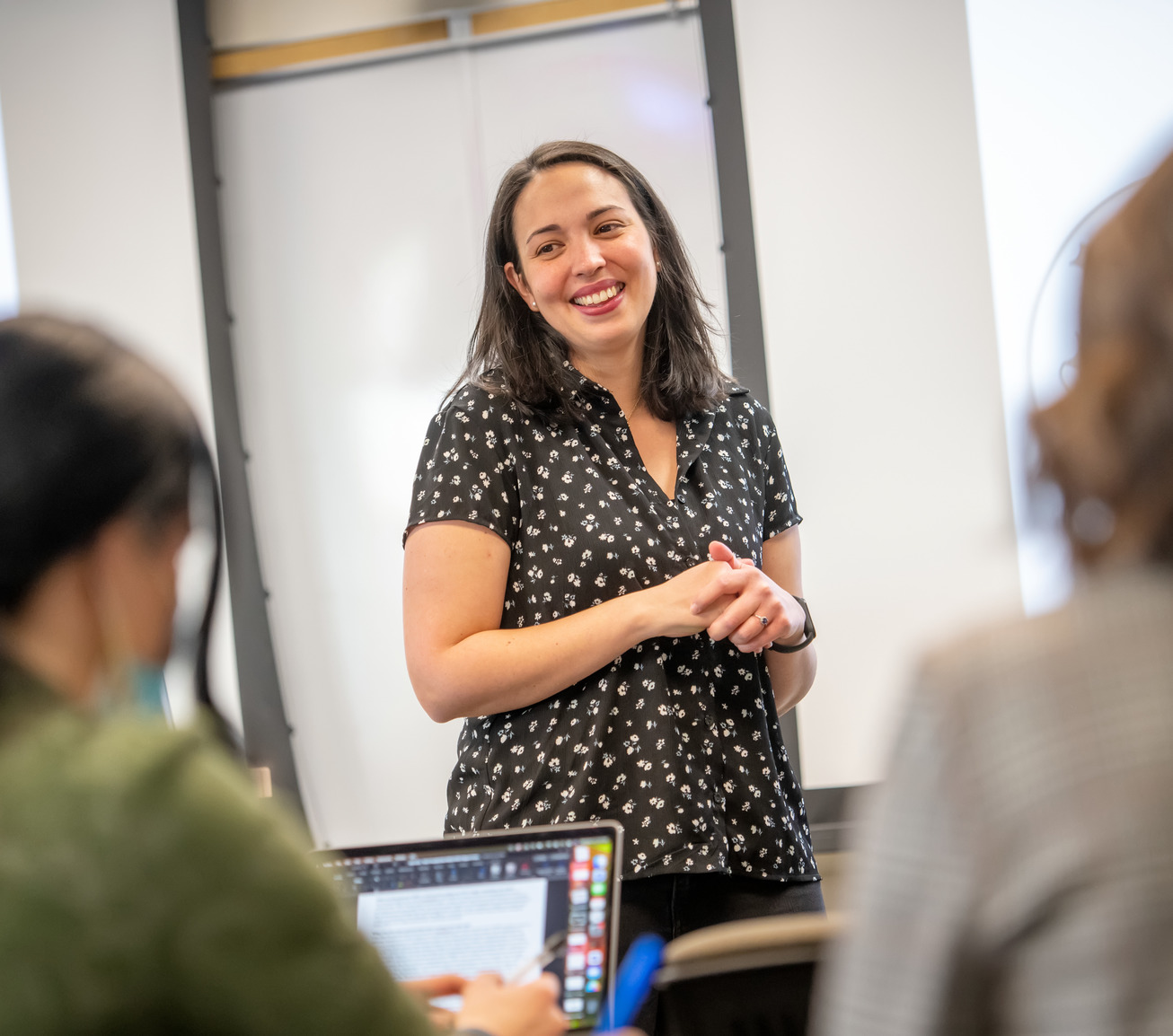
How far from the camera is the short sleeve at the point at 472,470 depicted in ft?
4.95

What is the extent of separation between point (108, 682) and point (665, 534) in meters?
0.91

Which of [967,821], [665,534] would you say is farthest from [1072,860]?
[665,534]

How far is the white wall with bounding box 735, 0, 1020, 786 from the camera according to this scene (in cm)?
263

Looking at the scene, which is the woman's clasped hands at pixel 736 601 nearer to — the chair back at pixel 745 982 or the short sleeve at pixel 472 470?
the short sleeve at pixel 472 470

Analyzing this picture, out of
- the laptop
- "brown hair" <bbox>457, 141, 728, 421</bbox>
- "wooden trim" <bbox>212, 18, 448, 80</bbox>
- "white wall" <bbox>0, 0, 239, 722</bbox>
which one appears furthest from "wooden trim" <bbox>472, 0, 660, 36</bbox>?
the laptop

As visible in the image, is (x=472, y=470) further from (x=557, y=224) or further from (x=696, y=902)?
(x=696, y=902)

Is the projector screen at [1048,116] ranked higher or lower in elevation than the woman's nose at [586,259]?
higher

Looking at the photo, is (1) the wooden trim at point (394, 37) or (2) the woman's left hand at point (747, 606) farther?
(1) the wooden trim at point (394, 37)

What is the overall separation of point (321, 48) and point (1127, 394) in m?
2.75

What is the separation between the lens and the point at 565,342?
1.77 meters

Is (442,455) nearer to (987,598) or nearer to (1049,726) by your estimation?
(1049,726)

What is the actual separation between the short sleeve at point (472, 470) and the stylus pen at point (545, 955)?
0.61 m

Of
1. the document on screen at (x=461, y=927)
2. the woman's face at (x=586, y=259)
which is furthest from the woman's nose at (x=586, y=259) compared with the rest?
the document on screen at (x=461, y=927)

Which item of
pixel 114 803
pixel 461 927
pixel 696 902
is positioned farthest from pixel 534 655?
pixel 114 803
